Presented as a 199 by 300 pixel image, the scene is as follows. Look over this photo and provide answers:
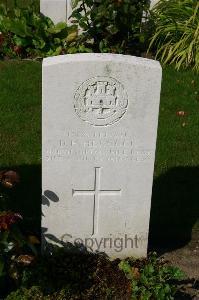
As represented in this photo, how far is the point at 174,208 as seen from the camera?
5.61 meters

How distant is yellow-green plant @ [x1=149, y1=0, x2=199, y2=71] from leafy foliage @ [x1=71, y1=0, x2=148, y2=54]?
27cm

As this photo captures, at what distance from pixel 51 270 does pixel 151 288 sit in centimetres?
73

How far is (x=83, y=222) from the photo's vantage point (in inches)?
184

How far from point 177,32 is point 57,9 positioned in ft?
5.65

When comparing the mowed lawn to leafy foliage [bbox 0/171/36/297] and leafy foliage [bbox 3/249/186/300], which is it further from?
leafy foliage [bbox 0/171/36/297]

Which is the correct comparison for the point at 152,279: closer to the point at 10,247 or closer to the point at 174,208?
the point at 10,247

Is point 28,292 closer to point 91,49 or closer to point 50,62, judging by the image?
point 50,62

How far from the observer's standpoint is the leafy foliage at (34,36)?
8648mm

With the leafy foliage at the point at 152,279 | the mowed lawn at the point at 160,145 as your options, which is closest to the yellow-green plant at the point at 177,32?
the mowed lawn at the point at 160,145

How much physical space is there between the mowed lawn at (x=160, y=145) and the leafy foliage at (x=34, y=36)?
0.93ft

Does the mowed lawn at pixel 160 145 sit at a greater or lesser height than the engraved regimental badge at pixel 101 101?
lesser

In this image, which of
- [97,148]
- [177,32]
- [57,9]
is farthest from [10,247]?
[57,9]

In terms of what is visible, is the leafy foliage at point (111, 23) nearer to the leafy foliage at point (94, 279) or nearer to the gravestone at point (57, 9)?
the gravestone at point (57, 9)

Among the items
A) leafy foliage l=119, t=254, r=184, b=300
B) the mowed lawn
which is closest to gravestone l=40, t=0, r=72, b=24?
the mowed lawn
